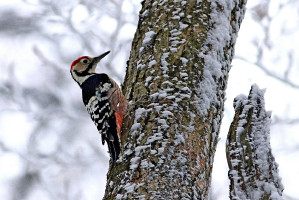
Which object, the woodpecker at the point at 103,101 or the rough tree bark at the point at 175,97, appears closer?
the rough tree bark at the point at 175,97

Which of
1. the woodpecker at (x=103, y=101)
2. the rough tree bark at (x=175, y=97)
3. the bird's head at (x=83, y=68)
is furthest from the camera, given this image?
the bird's head at (x=83, y=68)

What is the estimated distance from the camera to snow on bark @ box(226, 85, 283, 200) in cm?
220

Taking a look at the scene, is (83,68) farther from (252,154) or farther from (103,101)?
(252,154)

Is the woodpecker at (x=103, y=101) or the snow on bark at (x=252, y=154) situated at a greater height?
the woodpecker at (x=103, y=101)

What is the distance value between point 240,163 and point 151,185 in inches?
17.8

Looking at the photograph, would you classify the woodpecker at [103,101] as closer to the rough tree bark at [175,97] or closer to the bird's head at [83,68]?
the bird's head at [83,68]

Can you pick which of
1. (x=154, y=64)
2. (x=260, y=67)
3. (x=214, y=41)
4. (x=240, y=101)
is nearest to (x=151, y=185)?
(x=240, y=101)

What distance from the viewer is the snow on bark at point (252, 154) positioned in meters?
2.20

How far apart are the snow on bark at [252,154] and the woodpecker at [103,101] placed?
0.74 metres

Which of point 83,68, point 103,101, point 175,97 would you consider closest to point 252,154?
point 175,97

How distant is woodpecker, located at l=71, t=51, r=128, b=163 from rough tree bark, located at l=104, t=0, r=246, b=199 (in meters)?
0.21

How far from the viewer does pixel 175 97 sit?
2641 mm

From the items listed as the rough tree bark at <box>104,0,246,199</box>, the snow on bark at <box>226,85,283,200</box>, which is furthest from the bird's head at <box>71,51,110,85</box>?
the snow on bark at <box>226,85,283,200</box>

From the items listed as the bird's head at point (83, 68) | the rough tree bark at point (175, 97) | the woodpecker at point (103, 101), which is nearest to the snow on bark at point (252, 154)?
the rough tree bark at point (175, 97)
